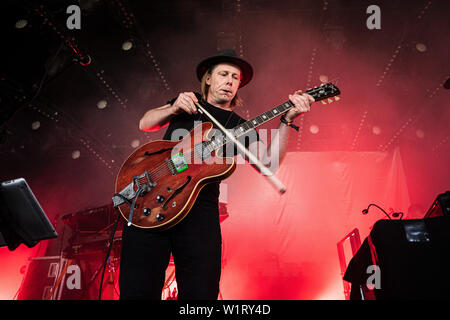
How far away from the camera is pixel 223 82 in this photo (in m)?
2.27

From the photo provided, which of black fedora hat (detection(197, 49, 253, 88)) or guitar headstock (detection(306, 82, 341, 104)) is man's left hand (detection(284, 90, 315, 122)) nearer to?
guitar headstock (detection(306, 82, 341, 104))

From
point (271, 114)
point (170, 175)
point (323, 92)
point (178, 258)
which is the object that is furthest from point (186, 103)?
point (323, 92)

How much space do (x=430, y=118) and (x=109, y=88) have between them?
7.23 metres

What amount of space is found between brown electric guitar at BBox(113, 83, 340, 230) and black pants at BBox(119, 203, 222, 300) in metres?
0.08

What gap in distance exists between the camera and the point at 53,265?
6.38m

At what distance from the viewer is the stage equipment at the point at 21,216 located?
1.55 metres

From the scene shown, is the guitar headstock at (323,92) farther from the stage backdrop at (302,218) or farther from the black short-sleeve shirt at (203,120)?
the stage backdrop at (302,218)

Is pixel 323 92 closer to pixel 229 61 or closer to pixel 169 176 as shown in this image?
pixel 229 61

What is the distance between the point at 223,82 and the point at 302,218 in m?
5.99

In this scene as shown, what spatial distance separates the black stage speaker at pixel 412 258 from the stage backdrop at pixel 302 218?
5247 millimetres

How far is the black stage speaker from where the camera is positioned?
1.59 m

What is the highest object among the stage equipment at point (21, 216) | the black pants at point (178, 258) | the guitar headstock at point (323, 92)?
the guitar headstock at point (323, 92)

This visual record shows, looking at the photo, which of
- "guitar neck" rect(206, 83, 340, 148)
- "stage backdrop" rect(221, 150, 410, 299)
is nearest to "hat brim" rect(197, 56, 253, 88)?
"guitar neck" rect(206, 83, 340, 148)

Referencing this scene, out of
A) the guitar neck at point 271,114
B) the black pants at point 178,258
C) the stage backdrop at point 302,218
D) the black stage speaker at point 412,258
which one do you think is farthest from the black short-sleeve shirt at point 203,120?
the stage backdrop at point 302,218
